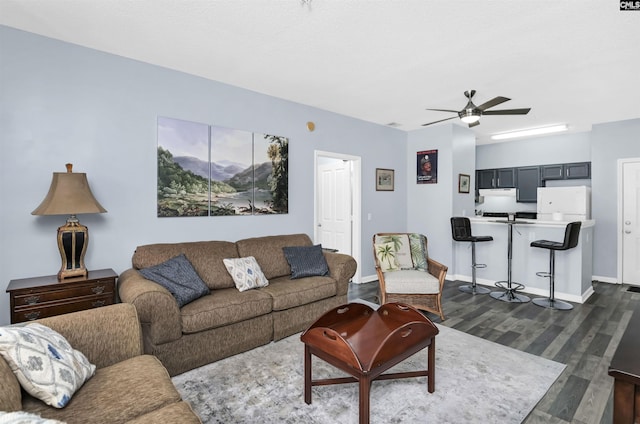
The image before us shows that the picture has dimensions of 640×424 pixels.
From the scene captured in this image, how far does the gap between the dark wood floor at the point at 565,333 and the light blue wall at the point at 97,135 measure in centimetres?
262

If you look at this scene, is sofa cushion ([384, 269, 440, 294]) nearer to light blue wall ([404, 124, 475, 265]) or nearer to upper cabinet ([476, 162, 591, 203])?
light blue wall ([404, 124, 475, 265])

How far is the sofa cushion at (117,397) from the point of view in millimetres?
1314

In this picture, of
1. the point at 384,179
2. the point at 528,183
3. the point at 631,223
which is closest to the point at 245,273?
the point at 384,179

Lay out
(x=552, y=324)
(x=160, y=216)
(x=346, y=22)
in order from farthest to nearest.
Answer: (x=552, y=324) → (x=160, y=216) → (x=346, y=22)

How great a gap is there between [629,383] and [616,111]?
519 cm

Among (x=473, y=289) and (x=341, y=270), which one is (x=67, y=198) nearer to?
(x=341, y=270)

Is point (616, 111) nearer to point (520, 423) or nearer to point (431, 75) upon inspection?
point (431, 75)

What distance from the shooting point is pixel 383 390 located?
229cm

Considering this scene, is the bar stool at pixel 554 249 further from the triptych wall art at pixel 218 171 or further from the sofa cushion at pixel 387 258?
the triptych wall art at pixel 218 171

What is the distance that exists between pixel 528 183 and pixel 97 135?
23.8ft

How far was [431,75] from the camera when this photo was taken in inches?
135

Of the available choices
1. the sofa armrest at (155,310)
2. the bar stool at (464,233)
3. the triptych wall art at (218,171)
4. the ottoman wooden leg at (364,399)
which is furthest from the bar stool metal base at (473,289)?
the sofa armrest at (155,310)

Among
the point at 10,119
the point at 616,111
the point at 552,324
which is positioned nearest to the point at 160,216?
the point at 10,119

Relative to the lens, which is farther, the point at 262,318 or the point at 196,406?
the point at 262,318
